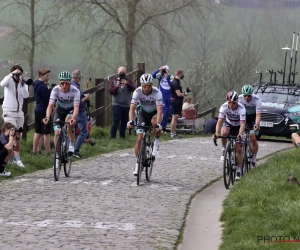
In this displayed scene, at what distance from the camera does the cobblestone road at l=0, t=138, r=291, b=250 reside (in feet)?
34.3

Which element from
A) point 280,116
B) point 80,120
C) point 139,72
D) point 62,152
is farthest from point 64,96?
point 139,72

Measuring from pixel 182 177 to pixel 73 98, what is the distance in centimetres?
257

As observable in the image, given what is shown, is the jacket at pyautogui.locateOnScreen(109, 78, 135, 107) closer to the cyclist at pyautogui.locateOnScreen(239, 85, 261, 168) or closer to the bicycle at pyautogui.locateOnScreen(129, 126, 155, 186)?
the cyclist at pyautogui.locateOnScreen(239, 85, 261, 168)

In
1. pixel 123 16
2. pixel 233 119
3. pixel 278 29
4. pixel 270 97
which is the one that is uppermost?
pixel 278 29

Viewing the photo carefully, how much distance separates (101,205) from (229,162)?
3577 mm

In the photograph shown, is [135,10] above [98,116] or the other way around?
above

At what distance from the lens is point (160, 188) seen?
1526 cm

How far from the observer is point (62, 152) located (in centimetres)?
1588

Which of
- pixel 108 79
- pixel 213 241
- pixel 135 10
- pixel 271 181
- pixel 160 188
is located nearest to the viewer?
pixel 213 241

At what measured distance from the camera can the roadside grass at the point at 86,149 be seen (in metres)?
16.9

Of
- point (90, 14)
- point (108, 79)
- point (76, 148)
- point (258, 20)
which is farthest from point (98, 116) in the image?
point (258, 20)

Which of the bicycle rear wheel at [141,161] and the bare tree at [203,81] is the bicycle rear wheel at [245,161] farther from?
the bare tree at [203,81]

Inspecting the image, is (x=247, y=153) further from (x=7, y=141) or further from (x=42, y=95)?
(x=7, y=141)

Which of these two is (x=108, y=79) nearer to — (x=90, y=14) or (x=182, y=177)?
(x=182, y=177)
